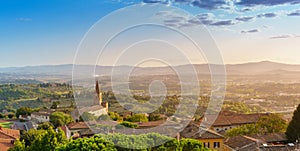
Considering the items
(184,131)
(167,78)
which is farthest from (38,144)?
(184,131)

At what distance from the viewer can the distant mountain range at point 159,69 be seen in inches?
479

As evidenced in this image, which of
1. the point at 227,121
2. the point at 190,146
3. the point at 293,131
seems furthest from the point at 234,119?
the point at 190,146

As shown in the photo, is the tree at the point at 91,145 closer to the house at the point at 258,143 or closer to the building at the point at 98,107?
the house at the point at 258,143

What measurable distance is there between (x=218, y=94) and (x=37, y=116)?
36532 mm

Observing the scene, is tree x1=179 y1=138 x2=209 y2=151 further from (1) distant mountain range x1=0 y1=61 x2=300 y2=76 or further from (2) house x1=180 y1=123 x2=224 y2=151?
(2) house x1=180 y1=123 x2=224 y2=151

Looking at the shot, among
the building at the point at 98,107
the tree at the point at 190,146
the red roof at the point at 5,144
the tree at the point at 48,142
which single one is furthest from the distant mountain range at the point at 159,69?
the red roof at the point at 5,144

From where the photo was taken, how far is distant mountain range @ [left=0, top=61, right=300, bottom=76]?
12.2 m

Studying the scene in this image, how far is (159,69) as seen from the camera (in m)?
14.8

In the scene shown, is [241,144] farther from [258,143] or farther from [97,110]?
[97,110]

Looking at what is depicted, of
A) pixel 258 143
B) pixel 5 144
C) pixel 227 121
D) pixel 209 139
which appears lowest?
pixel 5 144

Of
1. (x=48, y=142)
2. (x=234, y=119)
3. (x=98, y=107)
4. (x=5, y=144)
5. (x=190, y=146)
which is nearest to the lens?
(x=190, y=146)

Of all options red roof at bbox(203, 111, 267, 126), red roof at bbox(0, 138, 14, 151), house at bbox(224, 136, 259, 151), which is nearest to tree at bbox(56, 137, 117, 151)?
house at bbox(224, 136, 259, 151)

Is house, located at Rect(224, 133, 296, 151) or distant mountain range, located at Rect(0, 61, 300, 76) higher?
distant mountain range, located at Rect(0, 61, 300, 76)

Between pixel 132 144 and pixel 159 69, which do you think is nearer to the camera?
pixel 159 69
